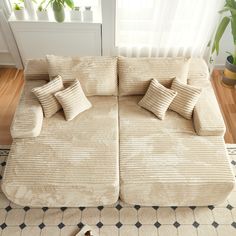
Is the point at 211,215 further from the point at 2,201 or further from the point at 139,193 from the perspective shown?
the point at 2,201

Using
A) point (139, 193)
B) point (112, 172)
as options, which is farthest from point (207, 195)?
point (112, 172)

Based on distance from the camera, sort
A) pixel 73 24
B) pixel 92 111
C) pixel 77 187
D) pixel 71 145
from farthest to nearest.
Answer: pixel 73 24
pixel 92 111
pixel 71 145
pixel 77 187

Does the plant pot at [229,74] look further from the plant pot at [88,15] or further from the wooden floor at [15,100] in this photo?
the plant pot at [88,15]

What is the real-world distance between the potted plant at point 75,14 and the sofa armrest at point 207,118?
1.64 metres

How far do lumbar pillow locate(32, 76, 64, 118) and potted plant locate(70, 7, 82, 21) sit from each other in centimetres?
93

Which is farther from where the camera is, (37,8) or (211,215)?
(37,8)

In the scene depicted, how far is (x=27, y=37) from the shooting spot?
10.4 feet

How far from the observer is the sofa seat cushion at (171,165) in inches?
83.0

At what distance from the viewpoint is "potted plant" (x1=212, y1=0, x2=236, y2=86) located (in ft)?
8.82

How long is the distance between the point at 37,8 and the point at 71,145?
71.6 inches

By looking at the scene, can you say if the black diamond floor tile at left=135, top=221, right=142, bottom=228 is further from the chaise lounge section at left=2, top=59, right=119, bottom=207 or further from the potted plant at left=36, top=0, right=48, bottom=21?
the potted plant at left=36, top=0, right=48, bottom=21

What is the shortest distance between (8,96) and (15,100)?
13 cm

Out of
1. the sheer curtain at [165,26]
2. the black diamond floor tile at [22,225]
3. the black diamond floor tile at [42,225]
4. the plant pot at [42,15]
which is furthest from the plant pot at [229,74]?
the black diamond floor tile at [22,225]

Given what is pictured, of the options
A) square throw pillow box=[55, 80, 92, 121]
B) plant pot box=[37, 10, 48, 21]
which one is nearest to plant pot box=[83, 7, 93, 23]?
plant pot box=[37, 10, 48, 21]
